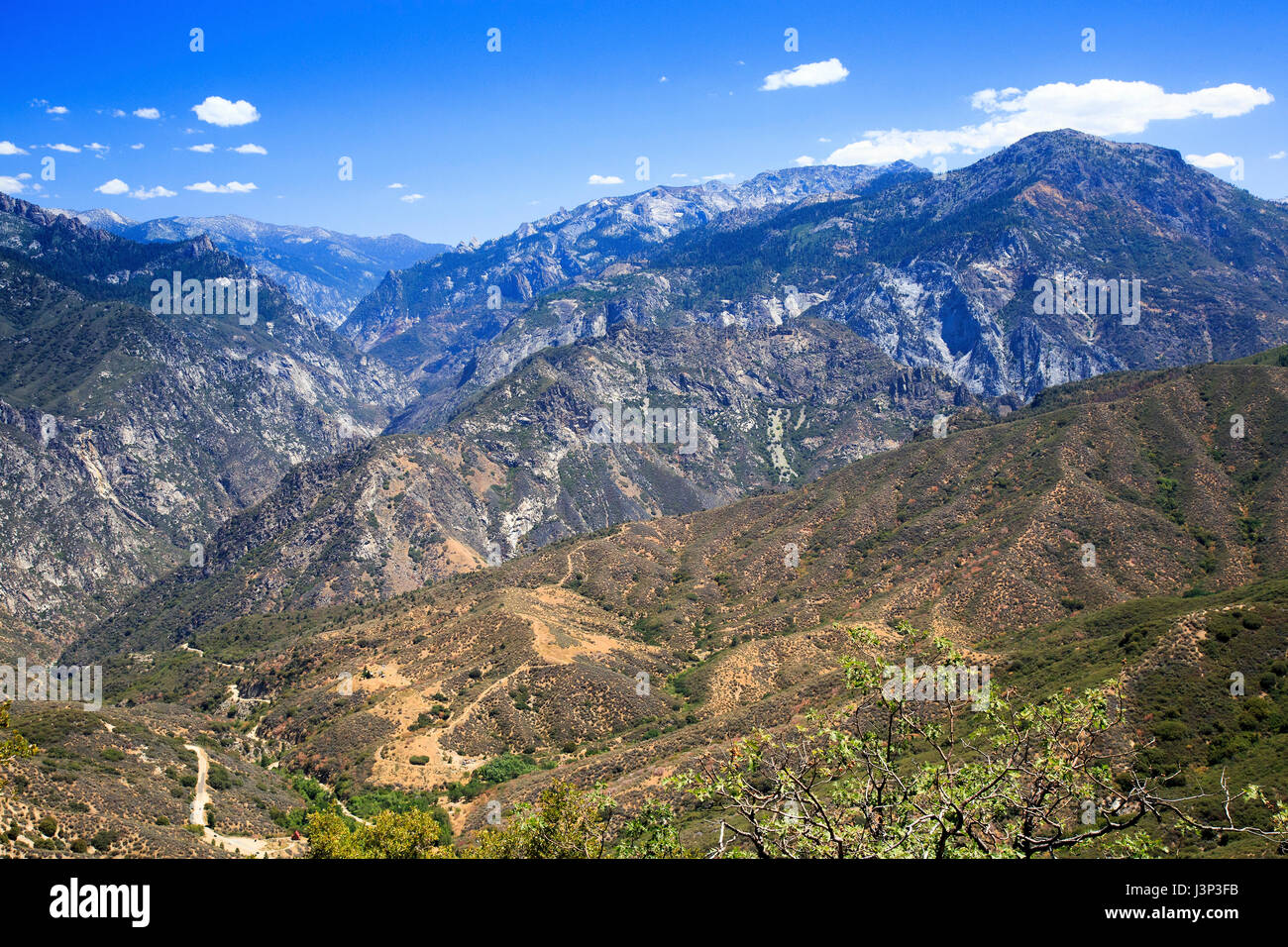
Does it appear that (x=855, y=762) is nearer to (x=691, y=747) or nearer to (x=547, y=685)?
(x=691, y=747)

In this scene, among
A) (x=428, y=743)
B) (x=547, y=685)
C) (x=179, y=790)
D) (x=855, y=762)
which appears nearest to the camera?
(x=855, y=762)

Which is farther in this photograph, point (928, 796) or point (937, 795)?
point (928, 796)

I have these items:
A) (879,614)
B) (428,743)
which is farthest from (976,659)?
(428,743)

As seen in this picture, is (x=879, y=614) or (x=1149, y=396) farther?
(x=1149, y=396)

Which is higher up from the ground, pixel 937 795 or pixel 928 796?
pixel 937 795

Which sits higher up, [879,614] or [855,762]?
[855,762]

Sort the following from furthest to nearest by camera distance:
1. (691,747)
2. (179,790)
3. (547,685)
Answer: (547,685) → (691,747) → (179,790)
